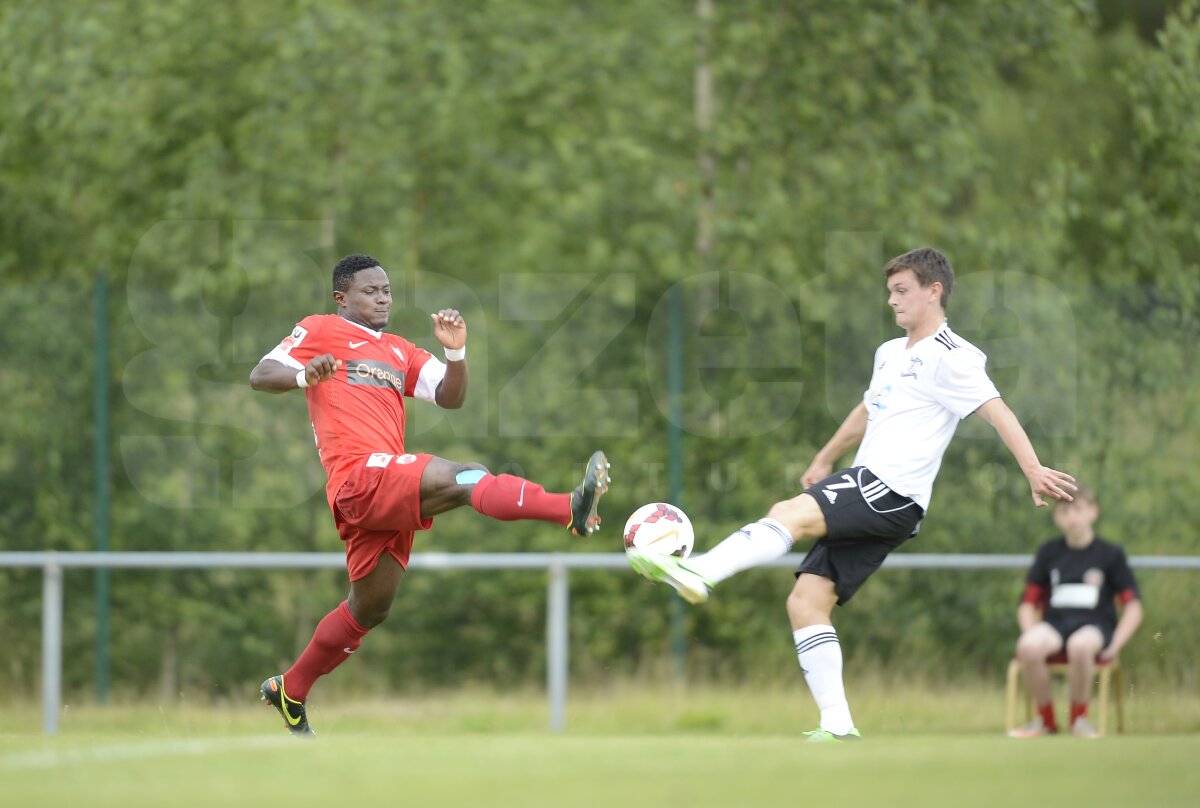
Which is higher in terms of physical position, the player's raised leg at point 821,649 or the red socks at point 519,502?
the red socks at point 519,502

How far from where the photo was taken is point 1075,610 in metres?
8.30

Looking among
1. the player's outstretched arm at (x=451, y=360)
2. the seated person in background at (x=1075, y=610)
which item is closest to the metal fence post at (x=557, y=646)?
the player's outstretched arm at (x=451, y=360)

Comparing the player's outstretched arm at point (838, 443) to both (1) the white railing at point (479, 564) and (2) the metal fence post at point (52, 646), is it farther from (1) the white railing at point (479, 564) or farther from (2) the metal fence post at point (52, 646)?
(2) the metal fence post at point (52, 646)

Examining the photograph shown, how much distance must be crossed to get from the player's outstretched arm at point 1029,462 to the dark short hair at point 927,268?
580mm

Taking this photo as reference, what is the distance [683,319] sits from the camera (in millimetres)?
9750

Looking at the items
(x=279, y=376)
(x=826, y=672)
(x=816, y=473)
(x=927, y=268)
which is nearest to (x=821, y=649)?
(x=826, y=672)

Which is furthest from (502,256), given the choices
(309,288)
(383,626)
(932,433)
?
(932,433)

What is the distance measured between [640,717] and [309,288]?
12.7 feet

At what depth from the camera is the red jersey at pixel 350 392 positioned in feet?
20.0

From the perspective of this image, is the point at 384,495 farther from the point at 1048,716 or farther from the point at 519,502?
the point at 1048,716

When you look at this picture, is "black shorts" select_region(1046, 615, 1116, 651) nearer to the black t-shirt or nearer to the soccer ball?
the black t-shirt

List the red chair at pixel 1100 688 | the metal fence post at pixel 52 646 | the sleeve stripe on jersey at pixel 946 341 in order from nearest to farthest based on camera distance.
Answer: the sleeve stripe on jersey at pixel 946 341 < the red chair at pixel 1100 688 < the metal fence post at pixel 52 646

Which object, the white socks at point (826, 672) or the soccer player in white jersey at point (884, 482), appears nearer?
the soccer player in white jersey at point (884, 482)

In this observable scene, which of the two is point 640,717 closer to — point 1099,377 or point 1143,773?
point 1099,377
